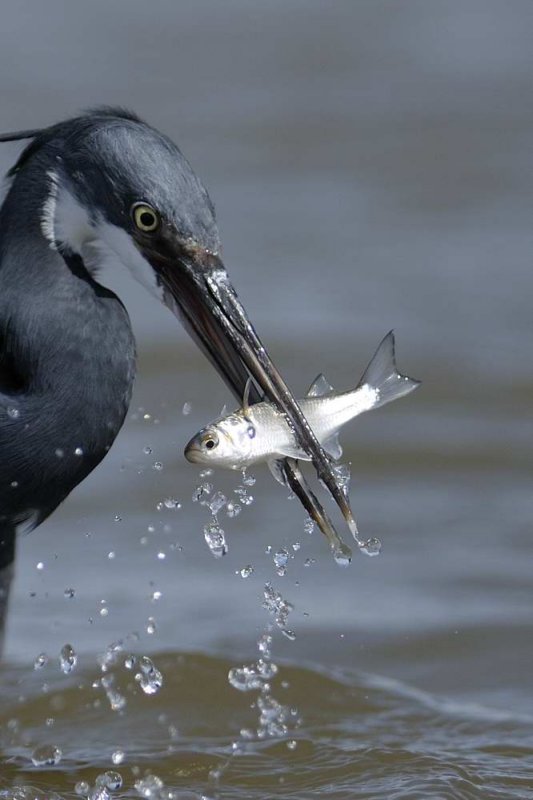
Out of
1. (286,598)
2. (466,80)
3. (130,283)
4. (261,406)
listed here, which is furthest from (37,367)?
(466,80)

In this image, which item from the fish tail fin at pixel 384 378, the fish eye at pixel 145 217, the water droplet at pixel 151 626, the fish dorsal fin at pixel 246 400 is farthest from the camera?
the water droplet at pixel 151 626

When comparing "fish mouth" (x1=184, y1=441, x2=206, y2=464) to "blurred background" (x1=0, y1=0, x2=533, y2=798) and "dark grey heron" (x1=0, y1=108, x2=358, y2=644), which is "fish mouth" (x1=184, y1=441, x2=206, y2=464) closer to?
"dark grey heron" (x1=0, y1=108, x2=358, y2=644)

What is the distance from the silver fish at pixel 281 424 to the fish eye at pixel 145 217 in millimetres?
427

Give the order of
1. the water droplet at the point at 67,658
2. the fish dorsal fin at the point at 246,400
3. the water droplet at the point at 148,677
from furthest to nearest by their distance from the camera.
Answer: the water droplet at the point at 148,677 → the water droplet at the point at 67,658 → the fish dorsal fin at the point at 246,400

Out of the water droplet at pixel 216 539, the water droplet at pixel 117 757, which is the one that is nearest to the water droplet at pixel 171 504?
the water droplet at pixel 216 539

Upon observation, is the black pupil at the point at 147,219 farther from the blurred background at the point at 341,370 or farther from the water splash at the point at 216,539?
the blurred background at the point at 341,370

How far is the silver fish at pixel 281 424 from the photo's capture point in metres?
3.25

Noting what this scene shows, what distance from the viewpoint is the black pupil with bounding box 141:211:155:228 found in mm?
3430

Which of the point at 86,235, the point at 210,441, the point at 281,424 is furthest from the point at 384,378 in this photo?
the point at 86,235

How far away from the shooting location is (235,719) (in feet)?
13.9

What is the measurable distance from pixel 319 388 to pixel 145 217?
0.56 meters

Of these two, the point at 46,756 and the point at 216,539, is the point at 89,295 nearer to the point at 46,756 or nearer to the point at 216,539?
the point at 216,539

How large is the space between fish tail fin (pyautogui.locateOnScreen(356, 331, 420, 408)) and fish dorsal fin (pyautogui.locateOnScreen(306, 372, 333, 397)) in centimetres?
9

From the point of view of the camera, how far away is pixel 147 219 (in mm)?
3439
